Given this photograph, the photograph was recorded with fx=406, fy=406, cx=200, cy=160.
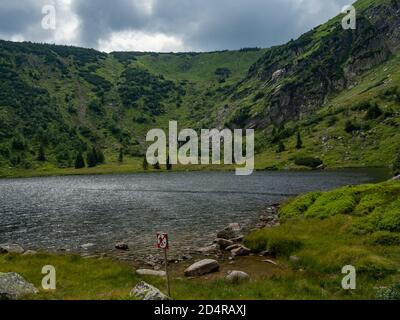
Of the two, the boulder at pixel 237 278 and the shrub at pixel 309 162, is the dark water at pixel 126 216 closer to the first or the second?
the boulder at pixel 237 278

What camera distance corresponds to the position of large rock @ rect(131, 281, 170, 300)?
2202 centimetres

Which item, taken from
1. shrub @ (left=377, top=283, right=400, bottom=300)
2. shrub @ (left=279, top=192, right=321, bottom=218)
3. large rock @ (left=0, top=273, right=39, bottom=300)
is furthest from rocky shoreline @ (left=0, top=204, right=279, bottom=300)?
shrub @ (left=377, top=283, right=400, bottom=300)

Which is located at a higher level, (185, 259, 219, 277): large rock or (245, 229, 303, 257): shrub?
(245, 229, 303, 257): shrub

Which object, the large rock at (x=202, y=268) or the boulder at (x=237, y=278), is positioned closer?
the boulder at (x=237, y=278)

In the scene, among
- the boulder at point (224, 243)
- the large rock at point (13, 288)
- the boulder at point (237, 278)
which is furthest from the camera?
the boulder at point (224, 243)

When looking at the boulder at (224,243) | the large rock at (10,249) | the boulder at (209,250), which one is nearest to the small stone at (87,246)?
the large rock at (10,249)

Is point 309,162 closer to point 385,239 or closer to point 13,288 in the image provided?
point 385,239

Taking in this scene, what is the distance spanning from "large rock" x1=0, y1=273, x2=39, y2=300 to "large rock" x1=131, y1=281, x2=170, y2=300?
7.89 meters

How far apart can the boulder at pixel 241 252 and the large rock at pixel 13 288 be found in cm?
2098

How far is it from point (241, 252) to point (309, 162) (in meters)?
152

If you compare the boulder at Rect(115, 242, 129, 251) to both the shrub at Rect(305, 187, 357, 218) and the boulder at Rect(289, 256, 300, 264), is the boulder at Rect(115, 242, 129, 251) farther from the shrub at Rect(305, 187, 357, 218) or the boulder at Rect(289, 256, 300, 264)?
the shrub at Rect(305, 187, 357, 218)

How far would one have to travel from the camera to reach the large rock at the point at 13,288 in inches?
1013

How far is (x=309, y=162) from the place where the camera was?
187 meters
